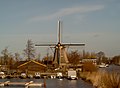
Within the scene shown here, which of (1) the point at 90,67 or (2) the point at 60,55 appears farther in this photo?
(2) the point at 60,55

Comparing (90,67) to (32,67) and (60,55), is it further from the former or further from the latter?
(32,67)

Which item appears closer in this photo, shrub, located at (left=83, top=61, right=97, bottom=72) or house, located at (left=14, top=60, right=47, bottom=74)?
shrub, located at (left=83, top=61, right=97, bottom=72)

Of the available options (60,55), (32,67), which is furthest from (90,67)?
(32,67)

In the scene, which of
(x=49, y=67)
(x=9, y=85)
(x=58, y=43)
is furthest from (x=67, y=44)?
(x=9, y=85)

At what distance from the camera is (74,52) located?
91812 mm

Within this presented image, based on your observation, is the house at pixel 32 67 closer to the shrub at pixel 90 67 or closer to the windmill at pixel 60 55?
the windmill at pixel 60 55

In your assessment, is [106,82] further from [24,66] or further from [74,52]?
[74,52]

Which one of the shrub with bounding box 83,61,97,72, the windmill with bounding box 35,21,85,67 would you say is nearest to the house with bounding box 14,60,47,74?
the windmill with bounding box 35,21,85,67

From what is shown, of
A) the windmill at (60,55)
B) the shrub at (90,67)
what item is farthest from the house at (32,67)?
the shrub at (90,67)

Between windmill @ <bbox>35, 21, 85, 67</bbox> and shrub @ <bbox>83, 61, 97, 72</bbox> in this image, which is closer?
shrub @ <bbox>83, 61, 97, 72</bbox>

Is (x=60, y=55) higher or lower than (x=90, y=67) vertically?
higher

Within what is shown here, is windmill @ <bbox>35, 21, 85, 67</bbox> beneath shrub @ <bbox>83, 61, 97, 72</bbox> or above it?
above

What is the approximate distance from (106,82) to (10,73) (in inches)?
2088

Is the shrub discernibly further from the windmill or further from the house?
the house
